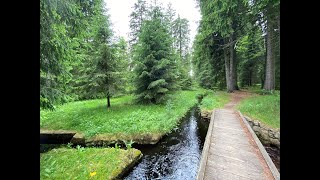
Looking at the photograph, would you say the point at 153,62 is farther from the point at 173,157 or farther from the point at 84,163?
the point at 84,163

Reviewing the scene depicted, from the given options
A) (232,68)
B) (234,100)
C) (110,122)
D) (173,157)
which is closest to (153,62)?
(110,122)

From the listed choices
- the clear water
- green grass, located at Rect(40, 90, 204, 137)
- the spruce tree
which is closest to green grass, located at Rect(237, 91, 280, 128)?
the clear water

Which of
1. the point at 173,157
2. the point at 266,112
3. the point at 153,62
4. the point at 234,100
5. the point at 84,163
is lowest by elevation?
the point at 173,157

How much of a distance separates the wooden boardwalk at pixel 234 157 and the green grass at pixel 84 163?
8.67ft

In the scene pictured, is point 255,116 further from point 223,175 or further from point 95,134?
point 95,134

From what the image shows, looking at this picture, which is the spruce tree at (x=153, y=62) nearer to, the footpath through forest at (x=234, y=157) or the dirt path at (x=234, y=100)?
the dirt path at (x=234, y=100)

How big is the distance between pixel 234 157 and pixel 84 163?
4.39 metres

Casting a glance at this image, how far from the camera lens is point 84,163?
609 centimetres

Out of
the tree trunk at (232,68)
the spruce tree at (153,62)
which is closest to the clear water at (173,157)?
the spruce tree at (153,62)

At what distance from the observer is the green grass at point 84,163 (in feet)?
17.6
